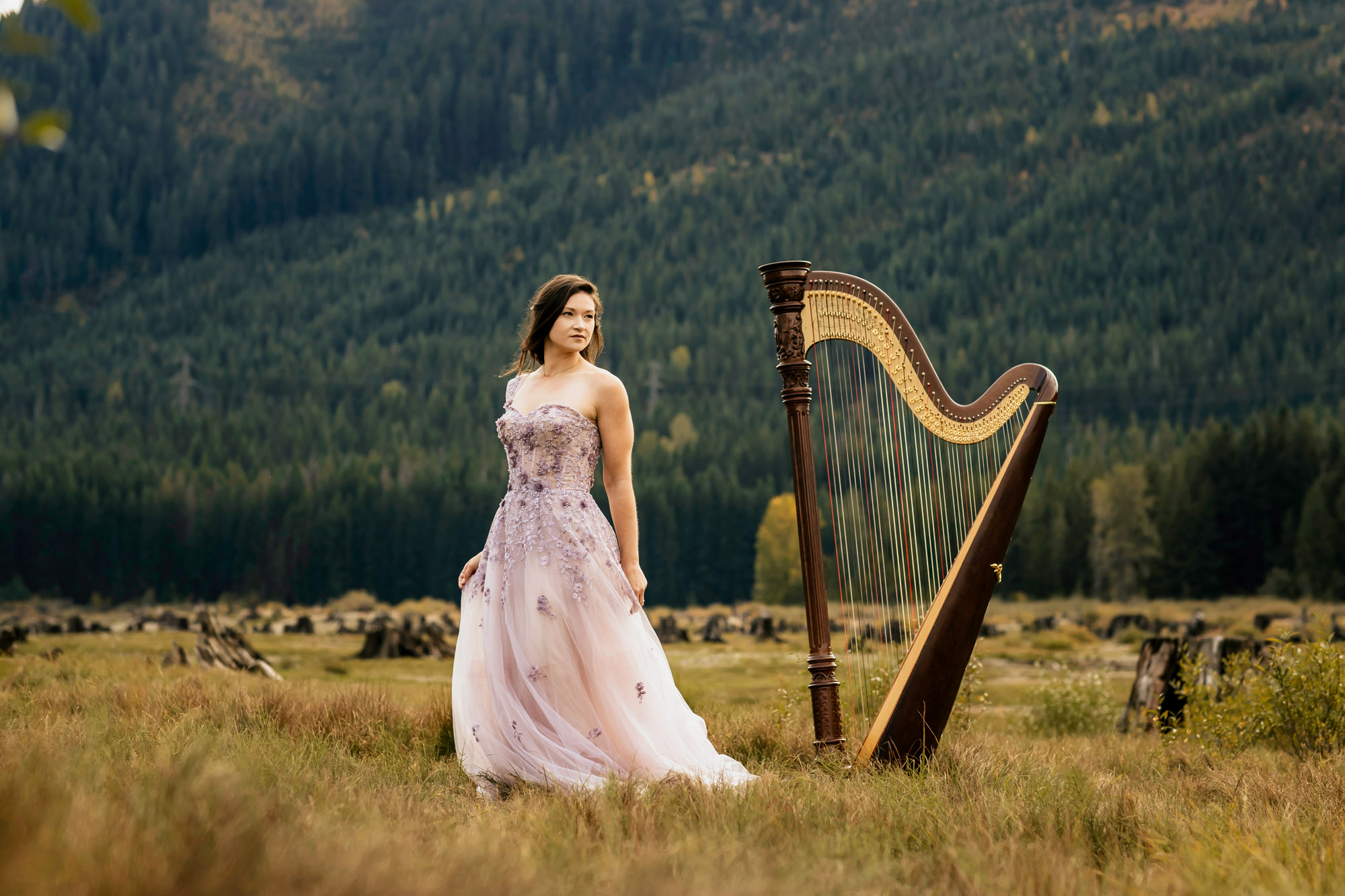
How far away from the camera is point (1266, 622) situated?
35.3 m

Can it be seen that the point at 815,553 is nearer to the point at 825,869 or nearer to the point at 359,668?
the point at 825,869

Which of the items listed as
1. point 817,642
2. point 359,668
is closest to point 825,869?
point 817,642

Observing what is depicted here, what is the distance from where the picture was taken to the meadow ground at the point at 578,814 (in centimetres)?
254

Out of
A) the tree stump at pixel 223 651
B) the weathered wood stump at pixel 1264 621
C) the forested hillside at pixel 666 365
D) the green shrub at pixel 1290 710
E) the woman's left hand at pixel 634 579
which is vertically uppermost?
the forested hillside at pixel 666 365

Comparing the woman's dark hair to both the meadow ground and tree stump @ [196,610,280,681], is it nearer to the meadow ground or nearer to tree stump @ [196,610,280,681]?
the meadow ground

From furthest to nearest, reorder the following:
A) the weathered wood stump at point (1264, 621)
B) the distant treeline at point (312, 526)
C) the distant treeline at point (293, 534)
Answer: the distant treeline at point (293, 534)
the distant treeline at point (312, 526)
the weathered wood stump at point (1264, 621)

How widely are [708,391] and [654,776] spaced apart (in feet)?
404

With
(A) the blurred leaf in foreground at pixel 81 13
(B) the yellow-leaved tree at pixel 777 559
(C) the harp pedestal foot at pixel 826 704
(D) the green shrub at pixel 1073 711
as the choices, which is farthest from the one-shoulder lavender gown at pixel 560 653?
(B) the yellow-leaved tree at pixel 777 559

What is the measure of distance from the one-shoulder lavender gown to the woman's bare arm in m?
0.05

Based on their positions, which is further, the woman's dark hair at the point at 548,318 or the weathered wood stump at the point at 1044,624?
the weathered wood stump at the point at 1044,624

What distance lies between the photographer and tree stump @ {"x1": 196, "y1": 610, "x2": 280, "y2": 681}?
38.2ft

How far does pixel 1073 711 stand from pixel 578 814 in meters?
8.00

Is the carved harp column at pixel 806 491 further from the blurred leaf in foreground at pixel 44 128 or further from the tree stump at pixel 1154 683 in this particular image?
the tree stump at pixel 1154 683

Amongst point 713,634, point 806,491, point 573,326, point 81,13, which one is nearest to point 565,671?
point 806,491
